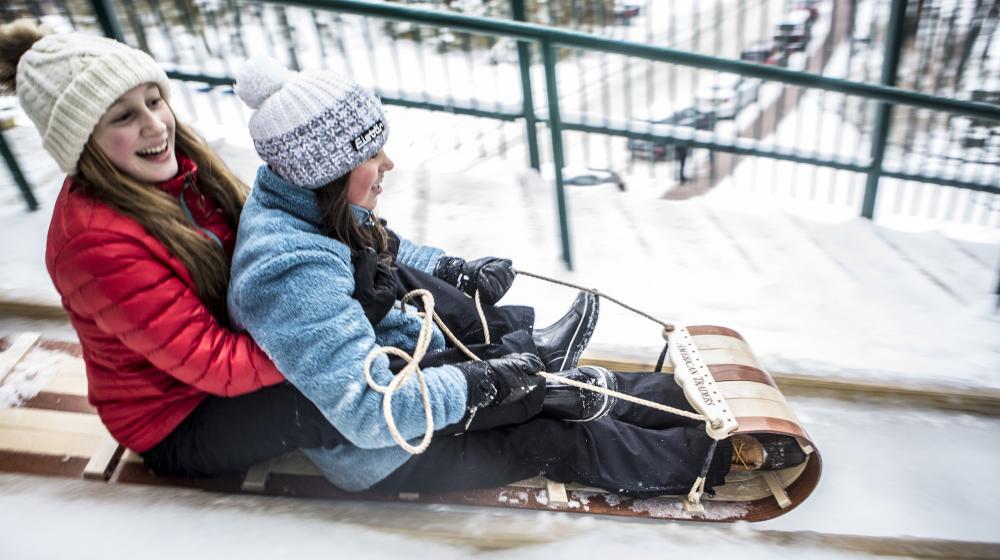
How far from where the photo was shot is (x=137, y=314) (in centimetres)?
135

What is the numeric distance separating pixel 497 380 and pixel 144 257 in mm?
795

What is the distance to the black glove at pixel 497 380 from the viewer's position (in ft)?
5.11

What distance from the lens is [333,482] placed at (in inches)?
67.9

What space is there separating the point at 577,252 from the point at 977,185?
2492 millimetres

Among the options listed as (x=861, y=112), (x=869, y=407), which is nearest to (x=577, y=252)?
(x=869, y=407)

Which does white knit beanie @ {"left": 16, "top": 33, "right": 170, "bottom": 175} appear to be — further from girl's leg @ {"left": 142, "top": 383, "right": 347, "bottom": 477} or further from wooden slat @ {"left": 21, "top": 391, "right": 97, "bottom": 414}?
wooden slat @ {"left": 21, "top": 391, "right": 97, "bottom": 414}

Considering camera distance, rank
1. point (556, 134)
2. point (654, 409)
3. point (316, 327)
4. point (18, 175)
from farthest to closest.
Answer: point (18, 175) < point (556, 134) < point (654, 409) < point (316, 327)

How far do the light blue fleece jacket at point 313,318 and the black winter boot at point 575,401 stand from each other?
0.33m

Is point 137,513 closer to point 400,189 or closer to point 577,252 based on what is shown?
point 577,252

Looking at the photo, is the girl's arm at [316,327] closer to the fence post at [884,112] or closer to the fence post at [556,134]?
the fence post at [556,134]

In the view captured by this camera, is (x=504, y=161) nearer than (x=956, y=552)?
No

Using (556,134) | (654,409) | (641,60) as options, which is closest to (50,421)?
(654,409)

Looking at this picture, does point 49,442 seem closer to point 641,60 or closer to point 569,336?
point 569,336

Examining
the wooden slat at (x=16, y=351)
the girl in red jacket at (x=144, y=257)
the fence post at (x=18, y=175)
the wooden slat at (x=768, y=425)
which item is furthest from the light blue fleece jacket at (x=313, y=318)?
the fence post at (x=18, y=175)
